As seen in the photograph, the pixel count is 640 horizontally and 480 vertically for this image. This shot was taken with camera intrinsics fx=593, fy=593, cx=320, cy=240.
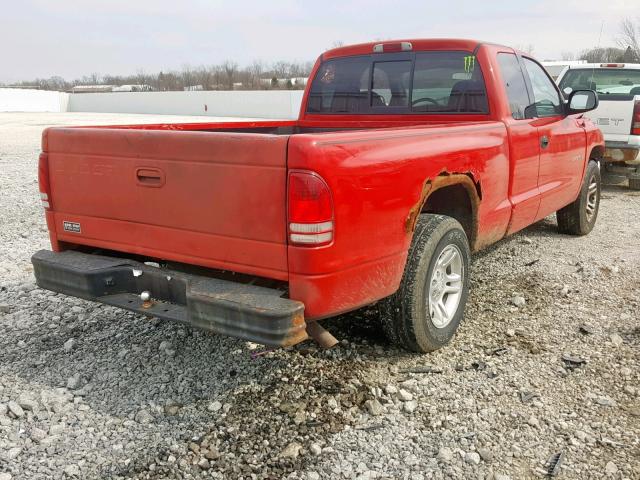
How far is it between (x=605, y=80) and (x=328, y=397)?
335 inches

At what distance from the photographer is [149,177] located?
300 centimetres

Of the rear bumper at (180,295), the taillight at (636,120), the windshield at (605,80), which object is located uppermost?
the windshield at (605,80)

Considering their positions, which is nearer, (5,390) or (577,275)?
(5,390)

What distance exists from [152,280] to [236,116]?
115 feet

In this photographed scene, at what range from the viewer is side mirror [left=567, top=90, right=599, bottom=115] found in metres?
5.09

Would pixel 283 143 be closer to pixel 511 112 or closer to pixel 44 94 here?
pixel 511 112

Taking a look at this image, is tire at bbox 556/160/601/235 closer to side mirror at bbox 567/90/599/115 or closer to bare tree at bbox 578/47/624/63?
side mirror at bbox 567/90/599/115

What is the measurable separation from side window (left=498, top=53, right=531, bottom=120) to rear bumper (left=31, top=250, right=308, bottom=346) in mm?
2703

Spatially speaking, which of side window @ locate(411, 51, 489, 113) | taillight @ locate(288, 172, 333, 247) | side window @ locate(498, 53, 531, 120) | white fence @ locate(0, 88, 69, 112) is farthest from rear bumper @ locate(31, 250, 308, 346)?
white fence @ locate(0, 88, 69, 112)

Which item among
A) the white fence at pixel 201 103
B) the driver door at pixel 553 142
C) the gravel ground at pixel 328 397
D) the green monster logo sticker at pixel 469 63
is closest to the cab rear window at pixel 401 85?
the green monster logo sticker at pixel 469 63

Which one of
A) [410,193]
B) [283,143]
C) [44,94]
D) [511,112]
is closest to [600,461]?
[410,193]

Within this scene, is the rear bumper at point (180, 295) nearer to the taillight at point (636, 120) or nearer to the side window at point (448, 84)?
the side window at point (448, 84)

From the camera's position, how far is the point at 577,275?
5.05 m

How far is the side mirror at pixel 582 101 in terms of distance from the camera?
5.09m
